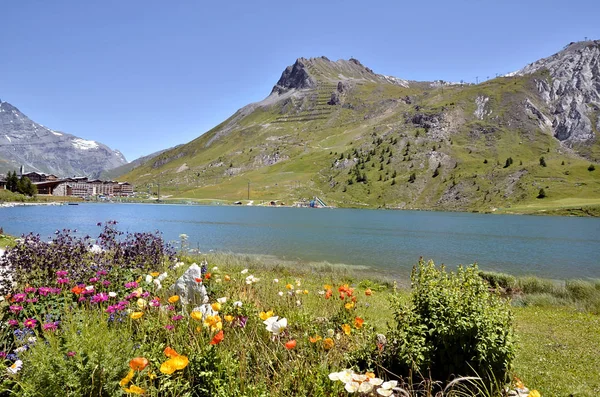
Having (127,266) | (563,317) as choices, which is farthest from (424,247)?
(127,266)

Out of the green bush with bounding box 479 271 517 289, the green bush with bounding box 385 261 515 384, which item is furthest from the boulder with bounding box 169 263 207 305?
the green bush with bounding box 479 271 517 289

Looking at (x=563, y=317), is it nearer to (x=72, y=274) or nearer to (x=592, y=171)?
(x=72, y=274)

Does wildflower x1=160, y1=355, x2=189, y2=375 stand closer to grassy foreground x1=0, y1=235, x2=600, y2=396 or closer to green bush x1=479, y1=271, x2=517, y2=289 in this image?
grassy foreground x1=0, y1=235, x2=600, y2=396

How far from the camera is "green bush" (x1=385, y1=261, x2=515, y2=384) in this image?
204 inches

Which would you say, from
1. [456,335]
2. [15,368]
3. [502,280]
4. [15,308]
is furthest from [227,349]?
[502,280]

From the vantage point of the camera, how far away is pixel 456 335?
5.29 meters

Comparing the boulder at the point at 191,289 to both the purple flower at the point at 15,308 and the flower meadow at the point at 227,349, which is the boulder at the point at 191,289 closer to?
the flower meadow at the point at 227,349

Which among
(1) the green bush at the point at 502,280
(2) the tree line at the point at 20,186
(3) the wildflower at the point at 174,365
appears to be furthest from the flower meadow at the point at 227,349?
(2) the tree line at the point at 20,186

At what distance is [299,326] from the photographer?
22.2 ft

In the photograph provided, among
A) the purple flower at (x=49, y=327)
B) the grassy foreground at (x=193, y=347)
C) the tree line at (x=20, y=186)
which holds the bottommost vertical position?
the grassy foreground at (x=193, y=347)

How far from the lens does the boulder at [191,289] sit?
7895 mm

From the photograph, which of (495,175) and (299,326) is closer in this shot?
(299,326)

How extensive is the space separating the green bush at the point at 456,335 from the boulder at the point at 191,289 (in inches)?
168

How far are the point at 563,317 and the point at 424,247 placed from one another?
1301 inches
